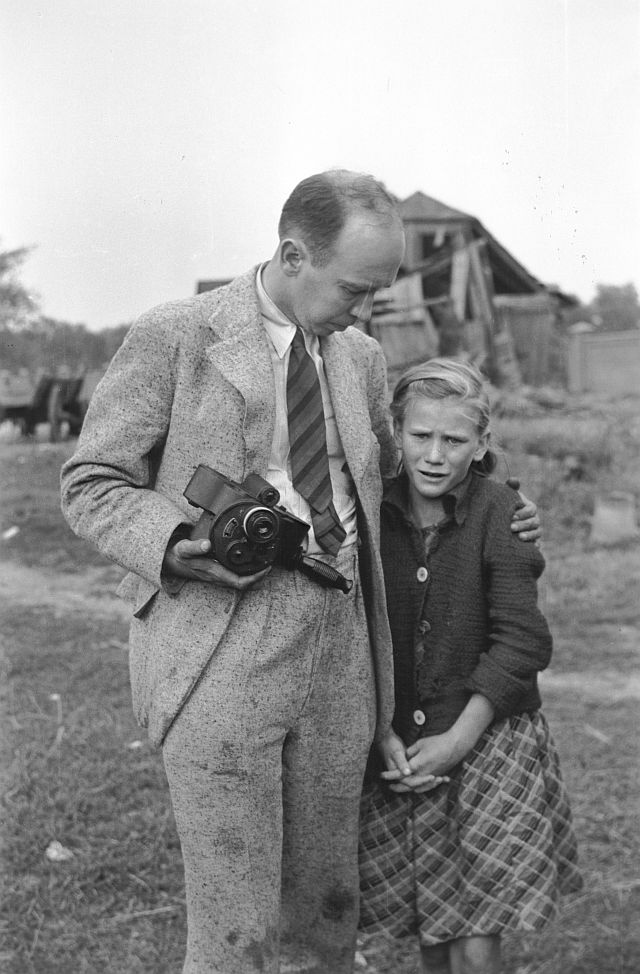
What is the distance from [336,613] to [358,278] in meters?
0.66

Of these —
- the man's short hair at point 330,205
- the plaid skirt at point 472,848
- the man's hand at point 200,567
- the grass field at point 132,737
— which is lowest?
the grass field at point 132,737

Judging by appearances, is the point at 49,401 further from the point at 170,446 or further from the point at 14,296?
the point at 170,446

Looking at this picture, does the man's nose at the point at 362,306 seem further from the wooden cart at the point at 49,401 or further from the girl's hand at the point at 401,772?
the wooden cart at the point at 49,401

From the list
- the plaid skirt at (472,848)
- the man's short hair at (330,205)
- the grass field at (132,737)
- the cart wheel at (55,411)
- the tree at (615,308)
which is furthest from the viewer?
the tree at (615,308)

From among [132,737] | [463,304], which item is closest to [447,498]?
[132,737]

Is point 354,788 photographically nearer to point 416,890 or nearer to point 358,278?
point 416,890

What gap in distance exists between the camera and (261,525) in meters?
1.89

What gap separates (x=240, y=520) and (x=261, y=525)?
4 centimetres

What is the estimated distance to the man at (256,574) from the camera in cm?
200

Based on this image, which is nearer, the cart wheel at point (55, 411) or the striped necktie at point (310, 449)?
the striped necktie at point (310, 449)

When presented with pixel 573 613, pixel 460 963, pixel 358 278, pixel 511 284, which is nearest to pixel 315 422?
pixel 358 278

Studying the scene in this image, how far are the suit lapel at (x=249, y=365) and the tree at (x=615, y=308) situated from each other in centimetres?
351

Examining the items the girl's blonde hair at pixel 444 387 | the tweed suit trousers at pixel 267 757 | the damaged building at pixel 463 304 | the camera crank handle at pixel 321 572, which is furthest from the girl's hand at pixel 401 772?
the damaged building at pixel 463 304

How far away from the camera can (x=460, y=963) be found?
2.43m
